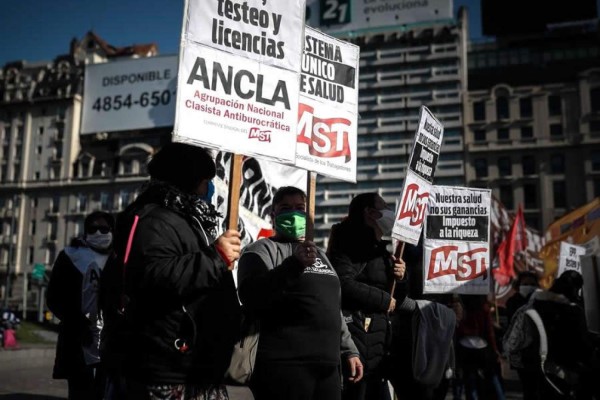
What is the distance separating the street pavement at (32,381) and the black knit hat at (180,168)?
20.2ft

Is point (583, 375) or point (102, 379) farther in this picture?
point (583, 375)

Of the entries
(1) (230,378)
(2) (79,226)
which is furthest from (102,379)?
(2) (79,226)

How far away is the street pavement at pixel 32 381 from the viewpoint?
8.37 metres

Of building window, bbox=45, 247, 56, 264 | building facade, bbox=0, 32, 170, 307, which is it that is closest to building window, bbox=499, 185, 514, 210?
building facade, bbox=0, 32, 170, 307

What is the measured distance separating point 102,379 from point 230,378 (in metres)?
1.88

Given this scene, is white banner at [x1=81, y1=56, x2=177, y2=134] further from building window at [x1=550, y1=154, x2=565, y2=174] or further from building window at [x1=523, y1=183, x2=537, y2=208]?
building window at [x1=550, y1=154, x2=565, y2=174]

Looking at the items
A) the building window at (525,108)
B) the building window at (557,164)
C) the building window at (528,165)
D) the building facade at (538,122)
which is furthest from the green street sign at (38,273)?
the building window at (525,108)

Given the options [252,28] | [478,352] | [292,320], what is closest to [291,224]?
[292,320]

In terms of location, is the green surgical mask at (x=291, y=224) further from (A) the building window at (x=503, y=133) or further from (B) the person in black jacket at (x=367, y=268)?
(A) the building window at (x=503, y=133)

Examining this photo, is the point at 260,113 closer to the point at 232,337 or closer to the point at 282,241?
the point at 282,241

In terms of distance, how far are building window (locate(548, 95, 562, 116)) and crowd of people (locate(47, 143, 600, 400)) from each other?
58815mm

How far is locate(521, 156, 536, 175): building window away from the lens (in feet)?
192

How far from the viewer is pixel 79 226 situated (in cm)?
6875

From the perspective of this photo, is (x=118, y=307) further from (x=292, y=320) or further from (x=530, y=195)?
(x=530, y=195)
